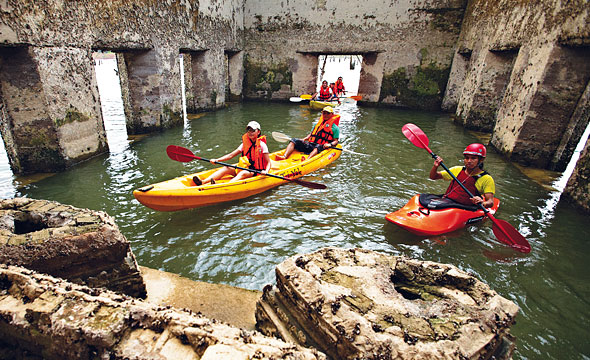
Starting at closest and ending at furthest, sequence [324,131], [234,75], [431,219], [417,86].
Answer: [431,219] < [324,131] < [417,86] < [234,75]

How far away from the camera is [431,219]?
3844 mm

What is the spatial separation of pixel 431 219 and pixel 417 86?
10005 mm

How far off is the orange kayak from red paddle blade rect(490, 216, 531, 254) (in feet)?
1.04

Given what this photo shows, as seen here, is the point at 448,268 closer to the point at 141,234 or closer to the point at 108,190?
the point at 141,234

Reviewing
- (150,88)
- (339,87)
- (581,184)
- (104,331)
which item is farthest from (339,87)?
(104,331)

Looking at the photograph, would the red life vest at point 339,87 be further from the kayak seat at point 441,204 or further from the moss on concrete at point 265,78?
the kayak seat at point 441,204

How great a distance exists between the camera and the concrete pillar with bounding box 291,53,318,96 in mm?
13109

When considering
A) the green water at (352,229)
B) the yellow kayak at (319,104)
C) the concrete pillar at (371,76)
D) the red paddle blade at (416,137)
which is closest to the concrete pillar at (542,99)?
the green water at (352,229)

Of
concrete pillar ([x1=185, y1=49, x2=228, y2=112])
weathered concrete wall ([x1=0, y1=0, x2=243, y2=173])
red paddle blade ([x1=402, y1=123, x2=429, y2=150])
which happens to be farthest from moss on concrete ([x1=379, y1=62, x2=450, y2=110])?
red paddle blade ([x1=402, y1=123, x2=429, y2=150])

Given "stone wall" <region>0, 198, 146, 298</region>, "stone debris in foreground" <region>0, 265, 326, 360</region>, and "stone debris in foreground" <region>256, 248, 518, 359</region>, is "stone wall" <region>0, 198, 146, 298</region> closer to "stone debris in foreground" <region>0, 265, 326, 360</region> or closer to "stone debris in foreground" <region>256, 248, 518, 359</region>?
"stone debris in foreground" <region>0, 265, 326, 360</region>

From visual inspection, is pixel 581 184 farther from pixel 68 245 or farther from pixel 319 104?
pixel 319 104

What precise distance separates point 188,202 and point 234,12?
10.4 metres

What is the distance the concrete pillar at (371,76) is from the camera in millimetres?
12320

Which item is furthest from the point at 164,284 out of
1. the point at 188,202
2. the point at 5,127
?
the point at 5,127
